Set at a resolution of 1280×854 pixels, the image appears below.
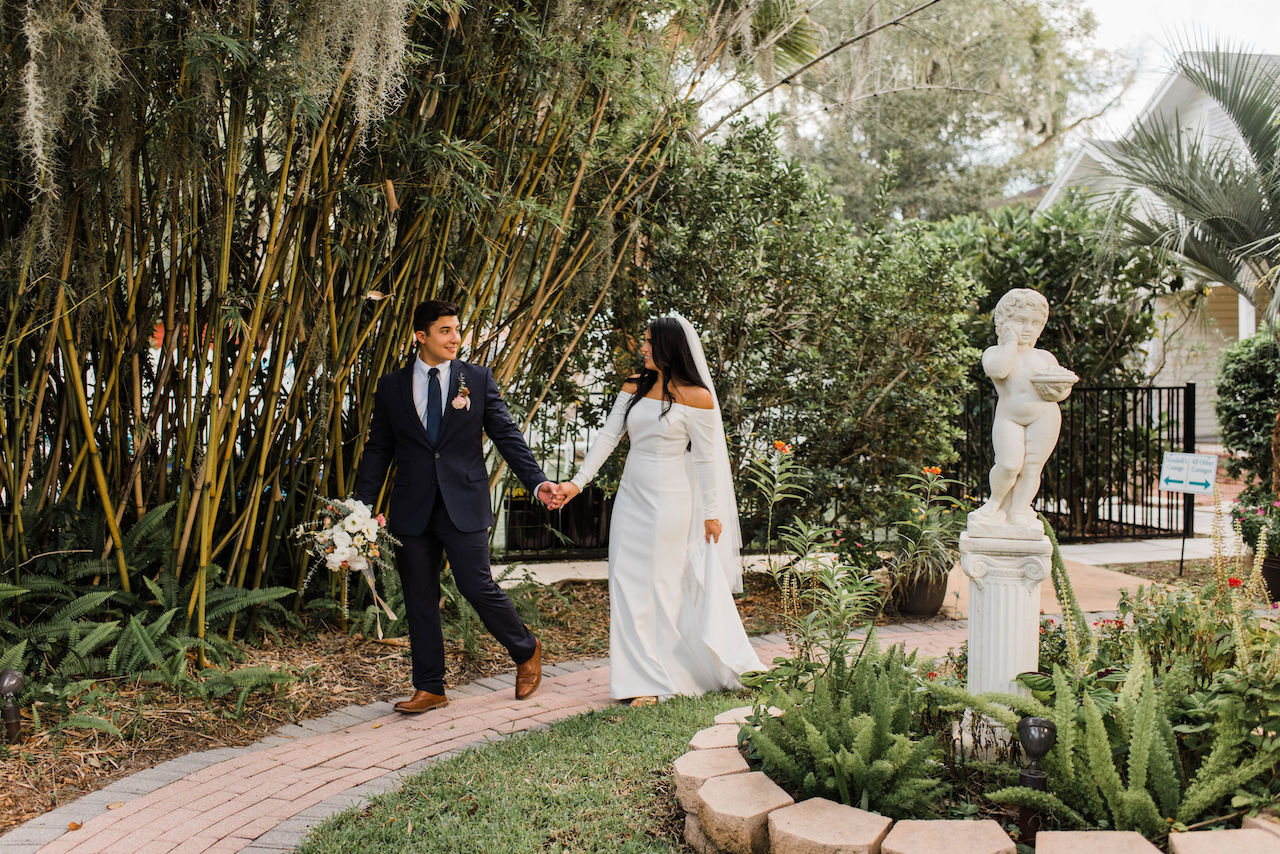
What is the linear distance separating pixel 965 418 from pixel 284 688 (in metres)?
7.20

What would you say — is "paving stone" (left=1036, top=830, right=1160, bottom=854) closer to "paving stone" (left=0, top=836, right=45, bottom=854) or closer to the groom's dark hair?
"paving stone" (left=0, top=836, right=45, bottom=854)

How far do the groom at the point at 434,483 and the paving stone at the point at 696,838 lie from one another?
1.57 m

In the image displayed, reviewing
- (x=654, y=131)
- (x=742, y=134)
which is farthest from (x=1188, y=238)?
(x=654, y=131)

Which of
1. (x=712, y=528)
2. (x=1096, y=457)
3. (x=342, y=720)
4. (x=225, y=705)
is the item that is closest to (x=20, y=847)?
(x=225, y=705)

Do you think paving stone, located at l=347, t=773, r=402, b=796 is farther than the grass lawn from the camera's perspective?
Yes

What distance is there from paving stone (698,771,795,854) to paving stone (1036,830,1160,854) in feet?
2.08

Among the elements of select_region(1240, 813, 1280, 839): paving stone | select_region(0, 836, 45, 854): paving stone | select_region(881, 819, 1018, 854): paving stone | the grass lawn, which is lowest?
select_region(0, 836, 45, 854): paving stone

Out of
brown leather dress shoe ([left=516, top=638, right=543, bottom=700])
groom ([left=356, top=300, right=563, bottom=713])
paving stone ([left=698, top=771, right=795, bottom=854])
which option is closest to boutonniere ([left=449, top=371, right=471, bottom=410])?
groom ([left=356, top=300, right=563, bottom=713])

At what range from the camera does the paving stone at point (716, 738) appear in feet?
9.84

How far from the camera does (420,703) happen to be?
395 centimetres

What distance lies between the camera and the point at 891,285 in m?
6.25

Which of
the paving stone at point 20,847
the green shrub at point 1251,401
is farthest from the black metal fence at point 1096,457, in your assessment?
the paving stone at point 20,847

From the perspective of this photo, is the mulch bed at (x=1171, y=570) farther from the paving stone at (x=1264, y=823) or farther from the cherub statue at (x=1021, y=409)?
the paving stone at (x=1264, y=823)

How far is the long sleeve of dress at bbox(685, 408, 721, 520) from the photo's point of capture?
4188 millimetres
